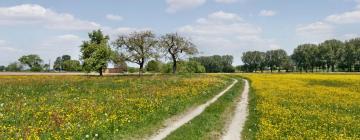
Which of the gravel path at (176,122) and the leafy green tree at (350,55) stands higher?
the leafy green tree at (350,55)

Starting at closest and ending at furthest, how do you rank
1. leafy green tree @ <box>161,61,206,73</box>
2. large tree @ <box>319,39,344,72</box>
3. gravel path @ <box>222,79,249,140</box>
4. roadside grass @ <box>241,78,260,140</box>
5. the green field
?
the green field → roadside grass @ <box>241,78,260,140</box> → gravel path @ <box>222,79,249,140</box> → leafy green tree @ <box>161,61,206,73</box> → large tree @ <box>319,39,344,72</box>

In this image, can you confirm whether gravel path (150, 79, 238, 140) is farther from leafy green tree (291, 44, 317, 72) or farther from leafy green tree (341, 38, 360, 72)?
leafy green tree (291, 44, 317, 72)

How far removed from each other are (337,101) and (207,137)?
599 inches

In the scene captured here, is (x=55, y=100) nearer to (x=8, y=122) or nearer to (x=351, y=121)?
(x=8, y=122)

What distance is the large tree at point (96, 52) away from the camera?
9312 centimetres

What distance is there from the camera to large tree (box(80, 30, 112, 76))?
93125 mm

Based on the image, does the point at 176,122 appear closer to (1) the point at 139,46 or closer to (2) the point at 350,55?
(1) the point at 139,46

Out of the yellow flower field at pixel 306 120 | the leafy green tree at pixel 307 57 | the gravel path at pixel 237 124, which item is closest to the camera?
the yellow flower field at pixel 306 120

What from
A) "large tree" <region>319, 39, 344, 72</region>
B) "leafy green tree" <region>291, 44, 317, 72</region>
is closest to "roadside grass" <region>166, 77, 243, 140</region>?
"large tree" <region>319, 39, 344, 72</region>

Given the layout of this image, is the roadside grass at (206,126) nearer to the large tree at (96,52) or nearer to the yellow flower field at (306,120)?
the yellow flower field at (306,120)

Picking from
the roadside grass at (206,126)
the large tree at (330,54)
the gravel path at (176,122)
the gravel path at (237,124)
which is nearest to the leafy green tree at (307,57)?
the large tree at (330,54)

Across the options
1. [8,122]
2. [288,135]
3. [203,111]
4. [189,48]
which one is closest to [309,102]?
[203,111]

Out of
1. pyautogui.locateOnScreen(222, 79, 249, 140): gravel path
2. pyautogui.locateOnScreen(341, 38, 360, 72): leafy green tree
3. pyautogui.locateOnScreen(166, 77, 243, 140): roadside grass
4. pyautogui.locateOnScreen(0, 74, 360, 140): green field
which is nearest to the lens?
pyautogui.locateOnScreen(0, 74, 360, 140): green field

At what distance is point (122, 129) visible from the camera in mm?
19156
